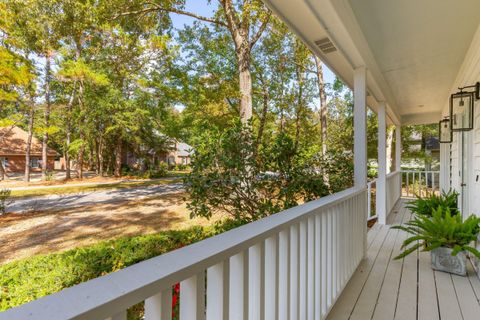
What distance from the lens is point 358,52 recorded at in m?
2.57

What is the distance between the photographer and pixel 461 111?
3402mm

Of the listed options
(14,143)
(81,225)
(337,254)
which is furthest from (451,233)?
(14,143)

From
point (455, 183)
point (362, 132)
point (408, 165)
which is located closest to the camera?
point (362, 132)

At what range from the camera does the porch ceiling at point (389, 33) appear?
195cm

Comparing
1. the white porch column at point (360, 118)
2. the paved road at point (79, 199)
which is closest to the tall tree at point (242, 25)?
the white porch column at point (360, 118)

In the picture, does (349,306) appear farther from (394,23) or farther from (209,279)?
(394,23)

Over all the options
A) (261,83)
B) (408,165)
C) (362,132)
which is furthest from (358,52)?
(408,165)

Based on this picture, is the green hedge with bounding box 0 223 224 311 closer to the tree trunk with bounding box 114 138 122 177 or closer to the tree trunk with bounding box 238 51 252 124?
the tree trunk with bounding box 238 51 252 124

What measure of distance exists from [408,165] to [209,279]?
719 inches

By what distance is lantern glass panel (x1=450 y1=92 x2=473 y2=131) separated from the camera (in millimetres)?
2968

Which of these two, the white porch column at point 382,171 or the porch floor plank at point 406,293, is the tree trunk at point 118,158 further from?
the porch floor plank at point 406,293

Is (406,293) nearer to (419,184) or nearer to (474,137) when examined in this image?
(474,137)

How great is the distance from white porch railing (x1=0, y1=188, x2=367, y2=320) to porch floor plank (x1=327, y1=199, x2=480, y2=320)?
18cm

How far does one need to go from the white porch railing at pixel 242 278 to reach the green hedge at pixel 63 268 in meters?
Result: 1.72
